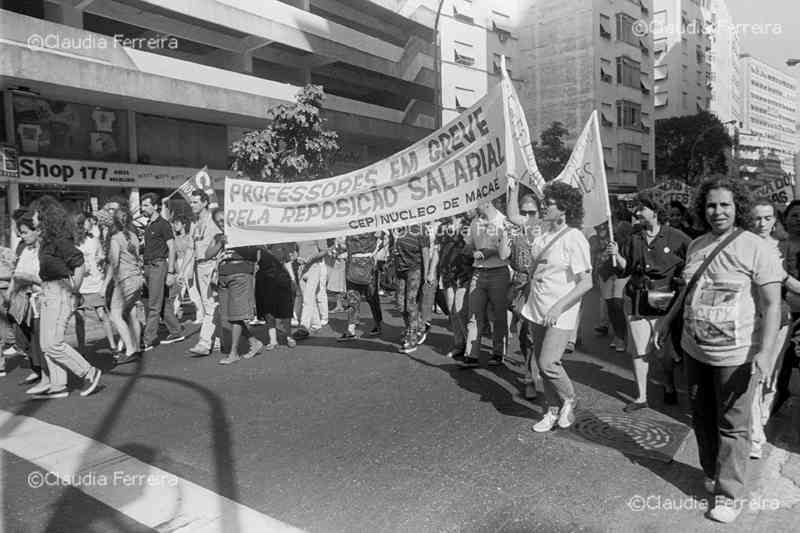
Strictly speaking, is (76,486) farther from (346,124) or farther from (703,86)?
(703,86)

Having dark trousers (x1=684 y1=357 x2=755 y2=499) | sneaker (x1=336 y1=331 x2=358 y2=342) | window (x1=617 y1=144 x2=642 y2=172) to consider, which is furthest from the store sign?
window (x1=617 y1=144 x2=642 y2=172)

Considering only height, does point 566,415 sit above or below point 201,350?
below

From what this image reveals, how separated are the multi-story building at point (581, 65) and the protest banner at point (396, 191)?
35460mm

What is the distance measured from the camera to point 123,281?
7.53m

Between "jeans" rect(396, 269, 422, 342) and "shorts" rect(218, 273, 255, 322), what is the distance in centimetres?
186

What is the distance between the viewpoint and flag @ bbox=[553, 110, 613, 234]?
5637 millimetres

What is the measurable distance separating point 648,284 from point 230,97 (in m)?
17.5

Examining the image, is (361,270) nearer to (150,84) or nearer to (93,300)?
(93,300)

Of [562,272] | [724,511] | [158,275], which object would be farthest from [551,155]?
[724,511]

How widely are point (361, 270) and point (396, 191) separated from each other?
200 cm

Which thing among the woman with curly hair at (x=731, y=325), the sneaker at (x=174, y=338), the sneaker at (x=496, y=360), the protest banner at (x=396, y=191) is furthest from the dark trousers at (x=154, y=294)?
the woman with curly hair at (x=731, y=325)

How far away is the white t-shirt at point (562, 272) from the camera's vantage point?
4570 mm

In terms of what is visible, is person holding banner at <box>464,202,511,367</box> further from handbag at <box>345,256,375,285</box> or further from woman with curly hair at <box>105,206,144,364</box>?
woman with curly hair at <box>105,206,144,364</box>

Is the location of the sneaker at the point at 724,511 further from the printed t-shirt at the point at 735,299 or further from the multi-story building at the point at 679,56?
the multi-story building at the point at 679,56
